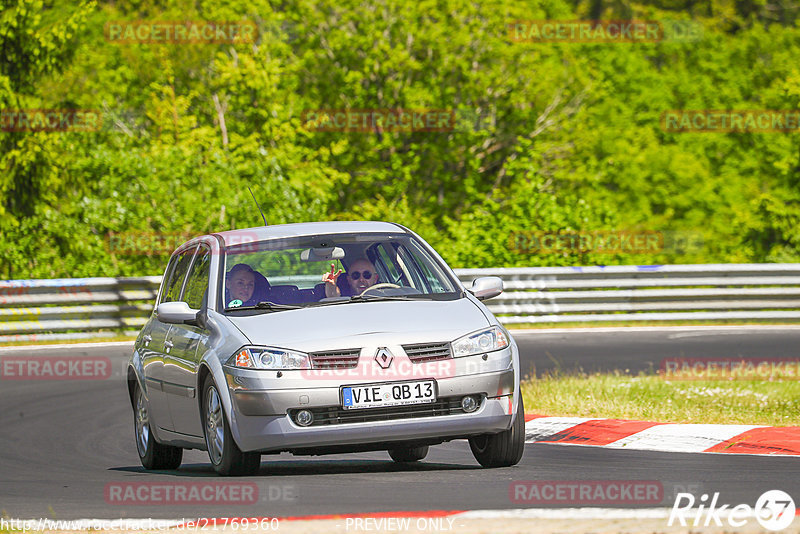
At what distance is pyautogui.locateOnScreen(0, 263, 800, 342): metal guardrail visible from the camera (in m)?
21.1

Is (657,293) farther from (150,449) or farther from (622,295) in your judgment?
(150,449)

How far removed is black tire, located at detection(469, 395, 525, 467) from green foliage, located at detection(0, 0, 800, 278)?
51.7 feet

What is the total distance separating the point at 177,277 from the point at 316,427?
2.68m

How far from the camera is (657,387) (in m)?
13.2

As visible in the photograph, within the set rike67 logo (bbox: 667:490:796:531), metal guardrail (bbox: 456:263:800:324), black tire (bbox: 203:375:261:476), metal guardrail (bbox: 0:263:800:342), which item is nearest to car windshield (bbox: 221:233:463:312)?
black tire (bbox: 203:375:261:476)

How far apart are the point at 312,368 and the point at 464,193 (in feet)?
83.3

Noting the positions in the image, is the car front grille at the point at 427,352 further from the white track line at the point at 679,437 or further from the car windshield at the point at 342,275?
the white track line at the point at 679,437

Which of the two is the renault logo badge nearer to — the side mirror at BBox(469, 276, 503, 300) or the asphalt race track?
the asphalt race track

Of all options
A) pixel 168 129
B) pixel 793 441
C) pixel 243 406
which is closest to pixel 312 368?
pixel 243 406

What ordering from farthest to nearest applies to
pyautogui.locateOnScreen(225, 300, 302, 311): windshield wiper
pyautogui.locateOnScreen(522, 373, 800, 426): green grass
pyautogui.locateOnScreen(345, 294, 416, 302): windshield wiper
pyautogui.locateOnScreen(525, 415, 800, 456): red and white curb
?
pyautogui.locateOnScreen(522, 373, 800, 426): green grass → pyautogui.locateOnScreen(525, 415, 800, 456): red and white curb → pyautogui.locateOnScreen(345, 294, 416, 302): windshield wiper → pyautogui.locateOnScreen(225, 300, 302, 311): windshield wiper

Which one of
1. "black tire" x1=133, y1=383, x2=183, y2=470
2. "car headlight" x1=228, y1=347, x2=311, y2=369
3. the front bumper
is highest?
"car headlight" x1=228, y1=347, x2=311, y2=369

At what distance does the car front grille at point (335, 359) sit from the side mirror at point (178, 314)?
123 centimetres

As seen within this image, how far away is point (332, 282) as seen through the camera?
29.6ft

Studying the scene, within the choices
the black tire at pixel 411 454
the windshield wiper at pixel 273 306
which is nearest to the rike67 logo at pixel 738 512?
the windshield wiper at pixel 273 306
